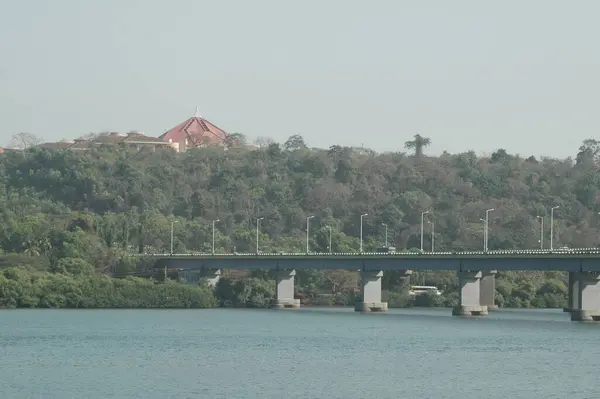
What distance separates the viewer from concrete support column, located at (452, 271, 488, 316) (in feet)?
508

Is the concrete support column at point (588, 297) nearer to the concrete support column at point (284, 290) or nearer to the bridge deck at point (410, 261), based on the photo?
the bridge deck at point (410, 261)

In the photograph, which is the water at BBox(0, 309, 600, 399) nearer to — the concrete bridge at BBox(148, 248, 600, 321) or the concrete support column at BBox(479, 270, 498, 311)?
the concrete bridge at BBox(148, 248, 600, 321)

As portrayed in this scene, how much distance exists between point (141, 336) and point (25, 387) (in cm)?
3638

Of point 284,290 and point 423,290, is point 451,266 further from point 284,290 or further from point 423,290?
point 423,290

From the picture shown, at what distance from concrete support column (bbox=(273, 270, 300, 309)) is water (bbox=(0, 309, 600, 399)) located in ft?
90.3

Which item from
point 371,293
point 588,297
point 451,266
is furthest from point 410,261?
point 588,297

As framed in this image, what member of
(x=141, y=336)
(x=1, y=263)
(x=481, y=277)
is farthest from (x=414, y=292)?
(x=141, y=336)

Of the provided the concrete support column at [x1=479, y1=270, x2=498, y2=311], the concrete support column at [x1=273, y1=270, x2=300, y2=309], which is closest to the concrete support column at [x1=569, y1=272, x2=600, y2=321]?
the concrete support column at [x1=479, y1=270, x2=498, y2=311]

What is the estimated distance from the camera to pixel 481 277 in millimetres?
157500

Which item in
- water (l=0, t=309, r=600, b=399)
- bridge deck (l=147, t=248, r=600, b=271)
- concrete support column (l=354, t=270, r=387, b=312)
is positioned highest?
bridge deck (l=147, t=248, r=600, b=271)

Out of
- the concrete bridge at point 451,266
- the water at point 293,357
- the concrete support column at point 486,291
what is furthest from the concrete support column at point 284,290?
the water at point 293,357

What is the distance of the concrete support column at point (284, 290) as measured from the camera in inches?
6860

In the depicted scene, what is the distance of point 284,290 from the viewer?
175 meters

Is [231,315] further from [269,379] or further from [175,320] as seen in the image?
[269,379]
